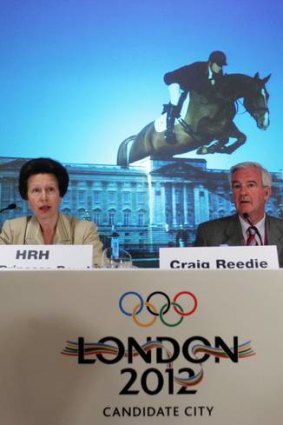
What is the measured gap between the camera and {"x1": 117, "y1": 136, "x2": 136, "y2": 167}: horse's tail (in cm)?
327

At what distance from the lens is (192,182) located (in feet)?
10.9

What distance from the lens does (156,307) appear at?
2.93 ft

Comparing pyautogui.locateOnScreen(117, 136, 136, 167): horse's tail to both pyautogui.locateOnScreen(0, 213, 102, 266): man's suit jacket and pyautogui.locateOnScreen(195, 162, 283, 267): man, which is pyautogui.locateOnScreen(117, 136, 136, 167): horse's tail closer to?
pyautogui.locateOnScreen(195, 162, 283, 267): man

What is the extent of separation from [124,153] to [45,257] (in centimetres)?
179

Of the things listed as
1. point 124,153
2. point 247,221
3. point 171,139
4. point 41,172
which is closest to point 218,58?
point 171,139

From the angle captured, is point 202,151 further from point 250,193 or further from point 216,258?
point 216,258

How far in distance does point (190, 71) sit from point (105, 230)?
4.13 feet

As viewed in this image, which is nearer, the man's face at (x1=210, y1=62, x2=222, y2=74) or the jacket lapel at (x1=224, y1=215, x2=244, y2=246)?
the jacket lapel at (x1=224, y1=215, x2=244, y2=246)

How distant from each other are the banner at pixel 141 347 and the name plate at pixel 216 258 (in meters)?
0.60

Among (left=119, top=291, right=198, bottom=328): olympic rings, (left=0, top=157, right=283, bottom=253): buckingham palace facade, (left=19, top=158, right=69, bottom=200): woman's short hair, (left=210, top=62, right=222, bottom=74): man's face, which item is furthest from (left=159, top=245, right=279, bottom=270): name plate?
(left=210, top=62, right=222, bottom=74): man's face

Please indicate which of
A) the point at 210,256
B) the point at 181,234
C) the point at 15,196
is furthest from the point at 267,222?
the point at 15,196

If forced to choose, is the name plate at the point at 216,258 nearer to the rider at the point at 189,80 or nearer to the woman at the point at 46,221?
the woman at the point at 46,221

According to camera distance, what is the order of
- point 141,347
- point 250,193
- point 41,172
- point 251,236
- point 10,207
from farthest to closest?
1. point 10,207
2. point 250,193
3. point 251,236
4. point 41,172
5. point 141,347

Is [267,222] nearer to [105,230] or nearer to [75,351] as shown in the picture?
[105,230]
